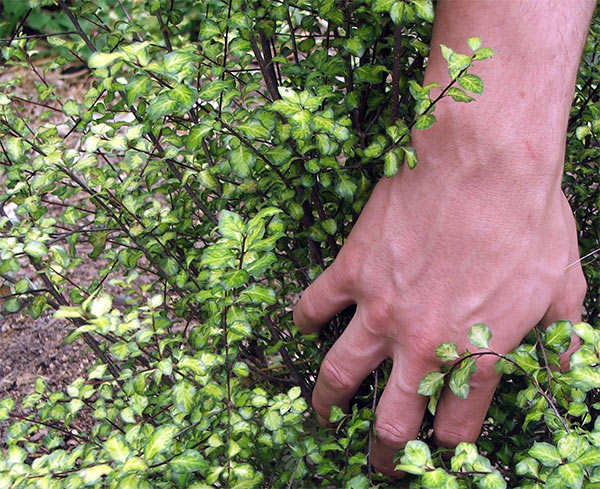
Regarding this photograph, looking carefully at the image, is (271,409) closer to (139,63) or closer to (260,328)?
(260,328)

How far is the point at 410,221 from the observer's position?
127 centimetres

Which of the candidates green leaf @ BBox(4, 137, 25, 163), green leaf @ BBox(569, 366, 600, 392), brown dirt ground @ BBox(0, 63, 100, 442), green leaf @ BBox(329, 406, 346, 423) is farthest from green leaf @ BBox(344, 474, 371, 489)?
brown dirt ground @ BBox(0, 63, 100, 442)

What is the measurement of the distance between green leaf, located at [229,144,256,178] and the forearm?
1.15 feet

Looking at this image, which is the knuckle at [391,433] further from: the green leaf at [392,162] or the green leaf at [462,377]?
the green leaf at [392,162]

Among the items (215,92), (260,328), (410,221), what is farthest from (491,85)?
(260,328)

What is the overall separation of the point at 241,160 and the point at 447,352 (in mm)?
503

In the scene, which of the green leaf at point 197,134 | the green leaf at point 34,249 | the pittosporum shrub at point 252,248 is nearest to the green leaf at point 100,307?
the pittosporum shrub at point 252,248

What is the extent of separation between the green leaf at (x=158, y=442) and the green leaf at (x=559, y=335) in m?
0.67

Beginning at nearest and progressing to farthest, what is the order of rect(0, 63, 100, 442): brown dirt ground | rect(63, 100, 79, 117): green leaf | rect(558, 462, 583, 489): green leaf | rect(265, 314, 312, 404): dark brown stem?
rect(558, 462, 583, 489): green leaf → rect(63, 100, 79, 117): green leaf → rect(265, 314, 312, 404): dark brown stem → rect(0, 63, 100, 442): brown dirt ground

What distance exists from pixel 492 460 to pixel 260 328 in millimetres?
637

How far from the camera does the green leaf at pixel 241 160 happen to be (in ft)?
4.10

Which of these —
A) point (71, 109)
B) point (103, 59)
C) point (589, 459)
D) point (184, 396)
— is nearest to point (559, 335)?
point (589, 459)

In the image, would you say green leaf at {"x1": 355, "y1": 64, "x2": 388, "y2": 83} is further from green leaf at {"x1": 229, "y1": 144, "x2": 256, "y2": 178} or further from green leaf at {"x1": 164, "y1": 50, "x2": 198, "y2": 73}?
green leaf at {"x1": 164, "y1": 50, "x2": 198, "y2": 73}

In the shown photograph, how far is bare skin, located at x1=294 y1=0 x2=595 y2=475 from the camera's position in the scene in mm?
1180
